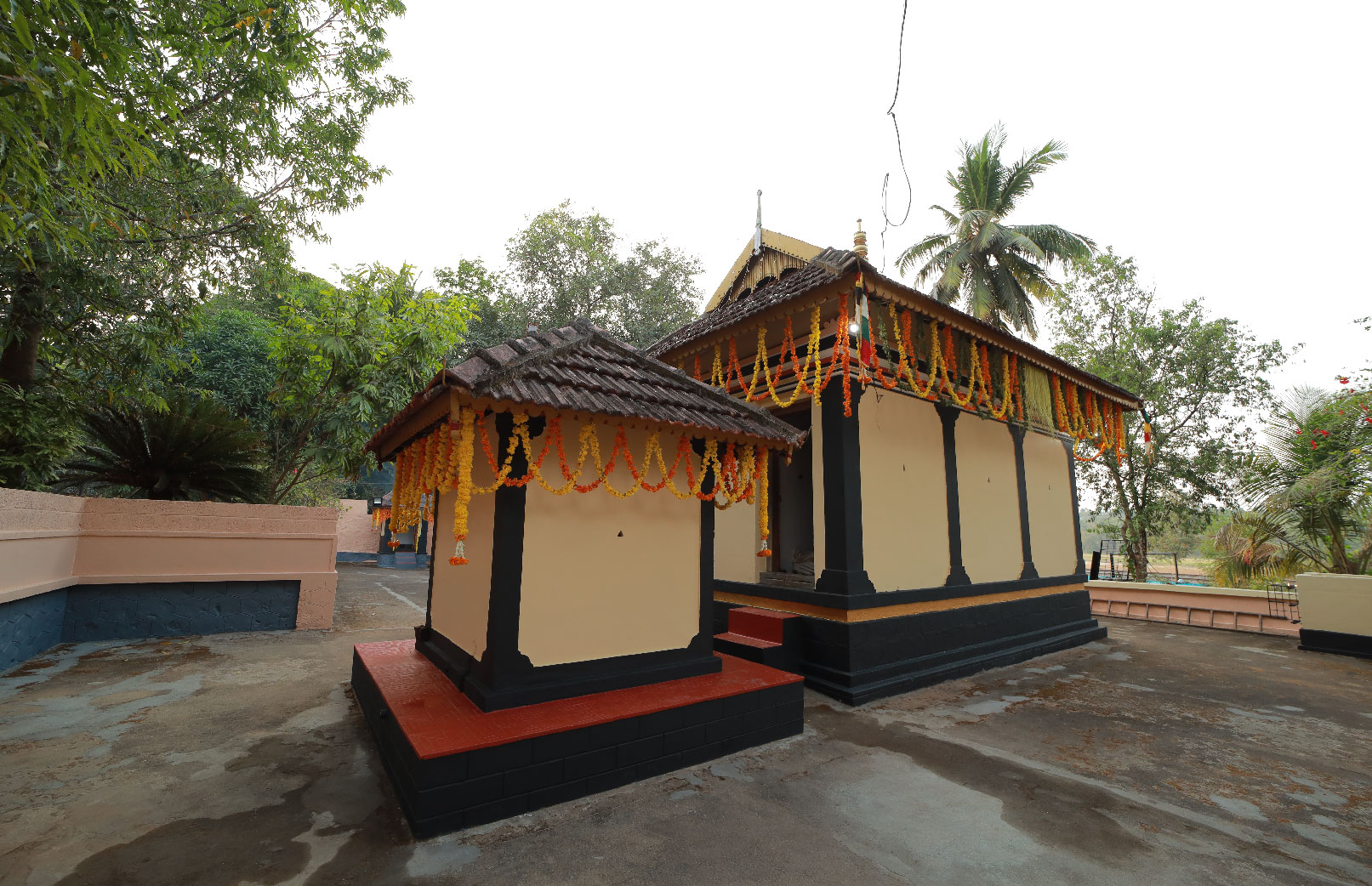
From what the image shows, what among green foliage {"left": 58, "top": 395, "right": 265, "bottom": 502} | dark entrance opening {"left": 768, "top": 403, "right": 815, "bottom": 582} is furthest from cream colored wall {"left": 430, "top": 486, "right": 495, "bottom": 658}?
green foliage {"left": 58, "top": 395, "right": 265, "bottom": 502}

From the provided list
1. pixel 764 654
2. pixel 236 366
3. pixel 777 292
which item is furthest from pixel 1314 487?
pixel 236 366

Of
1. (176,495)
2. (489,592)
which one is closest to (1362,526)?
(489,592)

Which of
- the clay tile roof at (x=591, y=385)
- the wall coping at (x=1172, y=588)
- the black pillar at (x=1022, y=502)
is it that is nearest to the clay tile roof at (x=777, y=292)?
the clay tile roof at (x=591, y=385)

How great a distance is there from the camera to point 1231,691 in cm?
650

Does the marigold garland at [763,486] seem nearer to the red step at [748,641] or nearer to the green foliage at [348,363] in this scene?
the red step at [748,641]

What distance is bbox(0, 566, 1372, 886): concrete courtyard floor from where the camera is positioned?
2.86m

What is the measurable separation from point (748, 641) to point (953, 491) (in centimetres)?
372

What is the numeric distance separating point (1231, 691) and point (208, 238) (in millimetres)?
14888

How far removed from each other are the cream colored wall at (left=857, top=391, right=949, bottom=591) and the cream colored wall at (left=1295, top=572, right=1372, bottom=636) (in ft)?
21.8

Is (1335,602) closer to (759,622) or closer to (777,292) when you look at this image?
(759,622)

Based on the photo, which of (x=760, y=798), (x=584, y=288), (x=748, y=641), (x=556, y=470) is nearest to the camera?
(x=760, y=798)

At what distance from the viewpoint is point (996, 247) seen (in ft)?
53.6

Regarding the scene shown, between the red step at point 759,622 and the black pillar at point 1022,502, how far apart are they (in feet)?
15.6

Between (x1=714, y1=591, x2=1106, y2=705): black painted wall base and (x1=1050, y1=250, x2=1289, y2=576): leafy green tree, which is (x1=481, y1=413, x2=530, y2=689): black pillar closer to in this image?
(x1=714, y1=591, x2=1106, y2=705): black painted wall base
